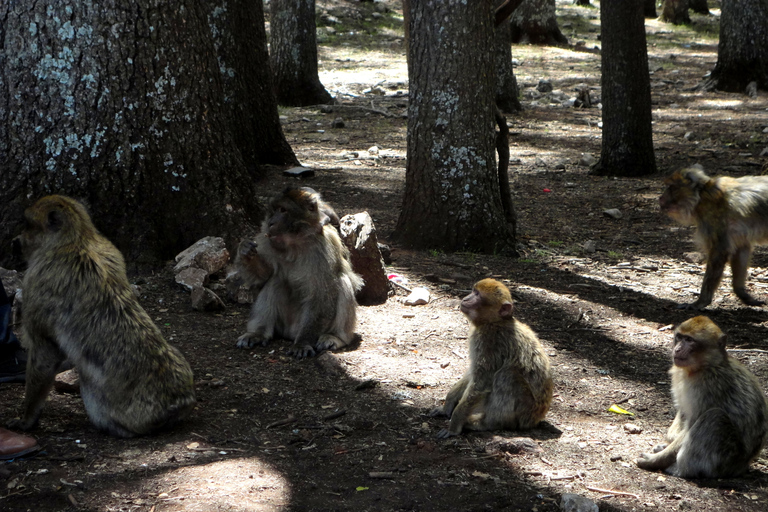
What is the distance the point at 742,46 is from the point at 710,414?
48.7ft

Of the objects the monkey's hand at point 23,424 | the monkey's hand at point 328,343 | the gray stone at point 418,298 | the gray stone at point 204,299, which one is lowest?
the monkey's hand at point 328,343

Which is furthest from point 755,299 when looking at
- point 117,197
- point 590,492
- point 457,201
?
point 117,197

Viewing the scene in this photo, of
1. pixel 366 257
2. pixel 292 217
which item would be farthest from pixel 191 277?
pixel 366 257

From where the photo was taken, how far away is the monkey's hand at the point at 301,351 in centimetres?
591

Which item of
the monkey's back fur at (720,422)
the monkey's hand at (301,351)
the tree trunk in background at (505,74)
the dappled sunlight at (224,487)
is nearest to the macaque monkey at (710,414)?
the monkey's back fur at (720,422)

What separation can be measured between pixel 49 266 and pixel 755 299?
636cm

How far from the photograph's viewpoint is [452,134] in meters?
7.94

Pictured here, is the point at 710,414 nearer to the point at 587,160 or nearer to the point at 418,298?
the point at 418,298

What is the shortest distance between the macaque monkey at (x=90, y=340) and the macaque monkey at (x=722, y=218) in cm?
503

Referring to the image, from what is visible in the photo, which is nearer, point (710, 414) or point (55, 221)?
point (710, 414)

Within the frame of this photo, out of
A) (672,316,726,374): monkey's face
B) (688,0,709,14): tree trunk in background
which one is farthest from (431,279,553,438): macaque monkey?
(688,0,709,14): tree trunk in background

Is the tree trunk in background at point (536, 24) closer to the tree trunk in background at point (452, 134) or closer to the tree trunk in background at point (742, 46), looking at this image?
the tree trunk in background at point (742, 46)

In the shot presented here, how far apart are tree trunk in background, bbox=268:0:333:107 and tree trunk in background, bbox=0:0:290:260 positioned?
909 centimetres

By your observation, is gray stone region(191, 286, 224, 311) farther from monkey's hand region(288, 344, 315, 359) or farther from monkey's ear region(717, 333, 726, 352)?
monkey's ear region(717, 333, 726, 352)
